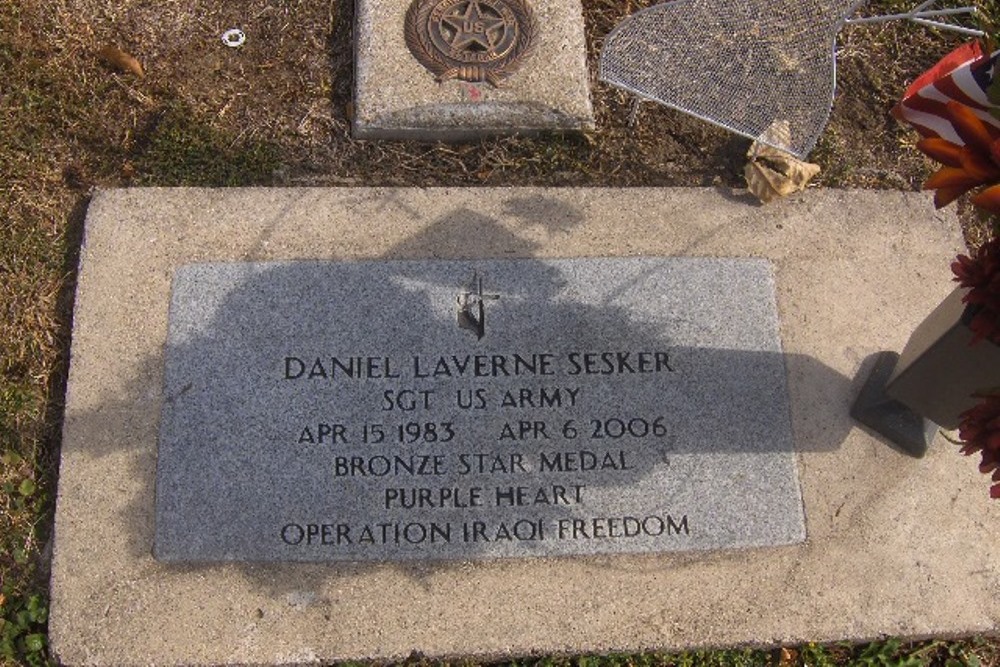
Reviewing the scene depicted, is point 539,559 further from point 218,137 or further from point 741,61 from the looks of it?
point 218,137

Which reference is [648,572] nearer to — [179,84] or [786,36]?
[786,36]

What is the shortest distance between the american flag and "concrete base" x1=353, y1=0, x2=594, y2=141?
3.82ft

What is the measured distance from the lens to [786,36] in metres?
2.79

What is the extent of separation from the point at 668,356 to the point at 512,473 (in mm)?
610

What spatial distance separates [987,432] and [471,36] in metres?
2.08

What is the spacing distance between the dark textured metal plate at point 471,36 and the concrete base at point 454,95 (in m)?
0.03

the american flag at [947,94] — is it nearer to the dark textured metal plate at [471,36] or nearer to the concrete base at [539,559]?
the concrete base at [539,559]

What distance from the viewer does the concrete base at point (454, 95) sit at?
118 inches

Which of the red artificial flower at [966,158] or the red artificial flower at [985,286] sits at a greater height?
the red artificial flower at [966,158]

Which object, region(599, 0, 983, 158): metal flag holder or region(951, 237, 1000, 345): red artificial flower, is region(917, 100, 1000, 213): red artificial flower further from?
region(599, 0, 983, 158): metal flag holder

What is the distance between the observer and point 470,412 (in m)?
2.60

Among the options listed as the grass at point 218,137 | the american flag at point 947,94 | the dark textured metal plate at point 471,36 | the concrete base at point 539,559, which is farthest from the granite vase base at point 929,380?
the dark textured metal plate at point 471,36

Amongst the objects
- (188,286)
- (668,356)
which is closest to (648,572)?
(668,356)

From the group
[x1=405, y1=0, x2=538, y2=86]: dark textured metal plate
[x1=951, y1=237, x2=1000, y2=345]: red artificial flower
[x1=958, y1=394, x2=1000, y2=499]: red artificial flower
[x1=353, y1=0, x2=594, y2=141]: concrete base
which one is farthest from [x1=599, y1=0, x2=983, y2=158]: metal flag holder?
[x1=958, y1=394, x2=1000, y2=499]: red artificial flower
